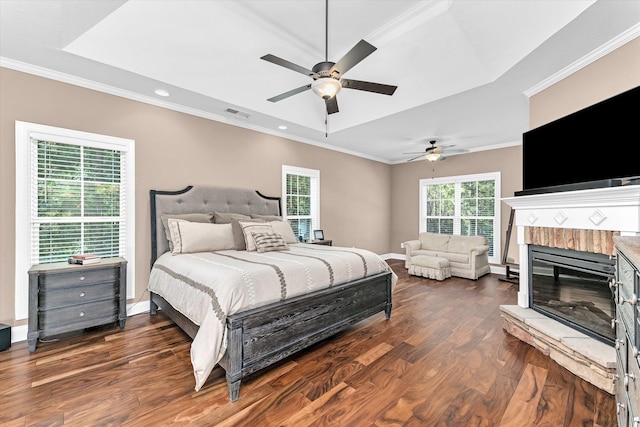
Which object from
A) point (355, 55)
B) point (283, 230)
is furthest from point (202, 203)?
point (355, 55)

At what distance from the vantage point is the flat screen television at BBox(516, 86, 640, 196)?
2.06m

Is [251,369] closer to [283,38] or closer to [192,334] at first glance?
[192,334]

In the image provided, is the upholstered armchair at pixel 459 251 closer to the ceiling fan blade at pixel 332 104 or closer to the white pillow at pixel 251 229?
the white pillow at pixel 251 229

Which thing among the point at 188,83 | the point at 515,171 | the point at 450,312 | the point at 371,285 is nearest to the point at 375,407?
the point at 371,285

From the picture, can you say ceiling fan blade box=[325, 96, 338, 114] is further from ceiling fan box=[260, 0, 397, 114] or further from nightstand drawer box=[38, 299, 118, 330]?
nightstand drawer box=[38, 299, 118, 330]

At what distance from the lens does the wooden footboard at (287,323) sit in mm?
1894

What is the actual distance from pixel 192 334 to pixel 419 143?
17.0 ft

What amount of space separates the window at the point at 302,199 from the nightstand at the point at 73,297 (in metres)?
2.74

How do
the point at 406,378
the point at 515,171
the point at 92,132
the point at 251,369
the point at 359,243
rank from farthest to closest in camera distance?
the point at 359,243, the point at 515,171, the point at 92,132, the point at 406,378, the point at 251,369

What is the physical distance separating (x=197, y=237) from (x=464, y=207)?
224 inches

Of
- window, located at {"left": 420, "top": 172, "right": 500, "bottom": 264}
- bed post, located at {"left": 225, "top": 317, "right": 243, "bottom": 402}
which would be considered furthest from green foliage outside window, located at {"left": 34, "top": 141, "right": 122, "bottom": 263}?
window, located at {"left": 420, "top": 172, "right": 500, "bottom": 264}

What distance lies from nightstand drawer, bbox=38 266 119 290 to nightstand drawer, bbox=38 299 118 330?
214 mm

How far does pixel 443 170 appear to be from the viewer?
6.66 metres

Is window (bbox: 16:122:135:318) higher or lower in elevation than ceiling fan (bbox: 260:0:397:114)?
lower
